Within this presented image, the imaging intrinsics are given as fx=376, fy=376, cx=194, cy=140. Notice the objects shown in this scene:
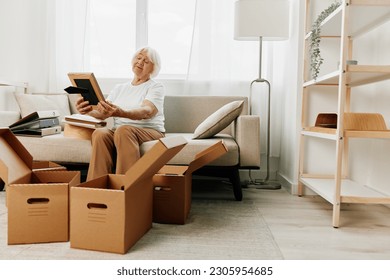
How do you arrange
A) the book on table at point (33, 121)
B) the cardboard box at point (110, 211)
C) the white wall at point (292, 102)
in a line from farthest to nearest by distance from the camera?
the white wall at point (292, 102) → the book on table at point (33, 121) → the cardboard box at point (110, 211)

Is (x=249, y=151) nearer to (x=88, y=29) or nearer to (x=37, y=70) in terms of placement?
(x=88, y=29)

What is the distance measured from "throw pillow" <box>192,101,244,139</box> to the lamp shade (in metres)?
0.68

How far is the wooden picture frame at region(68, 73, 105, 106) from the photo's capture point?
6.19ft

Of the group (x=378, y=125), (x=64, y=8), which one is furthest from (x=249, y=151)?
(x=64, y=8)

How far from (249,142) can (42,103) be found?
60.3 inches

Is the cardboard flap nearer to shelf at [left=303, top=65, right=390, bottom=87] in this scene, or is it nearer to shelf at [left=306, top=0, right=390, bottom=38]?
shelf at [left=303, top=65, right=390, bottom=87]

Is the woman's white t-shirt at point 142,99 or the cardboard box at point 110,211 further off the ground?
the woman's white t-shirt at point 142,99

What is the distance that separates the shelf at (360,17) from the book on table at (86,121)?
1.43 meters

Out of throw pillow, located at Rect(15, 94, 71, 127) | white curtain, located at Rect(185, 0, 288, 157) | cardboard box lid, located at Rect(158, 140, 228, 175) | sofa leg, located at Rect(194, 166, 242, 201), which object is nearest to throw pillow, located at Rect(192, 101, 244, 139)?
sofa leg, located at Rect(194, 166, 242, 201)

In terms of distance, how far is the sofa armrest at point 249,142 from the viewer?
90.4 inches

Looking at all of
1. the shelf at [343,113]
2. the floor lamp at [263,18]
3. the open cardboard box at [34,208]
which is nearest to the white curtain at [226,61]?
the floor lamp at [263,18]

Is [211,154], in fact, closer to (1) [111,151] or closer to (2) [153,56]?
(1) [111,151]

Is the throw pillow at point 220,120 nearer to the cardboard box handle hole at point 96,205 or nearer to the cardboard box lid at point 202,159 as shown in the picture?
the cardboard box lid at point 202,159

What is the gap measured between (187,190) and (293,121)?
1142 millimetres
